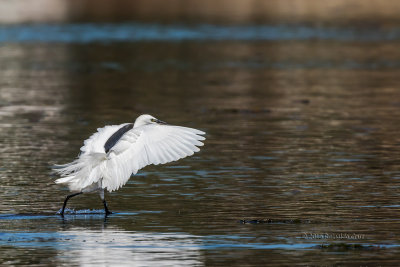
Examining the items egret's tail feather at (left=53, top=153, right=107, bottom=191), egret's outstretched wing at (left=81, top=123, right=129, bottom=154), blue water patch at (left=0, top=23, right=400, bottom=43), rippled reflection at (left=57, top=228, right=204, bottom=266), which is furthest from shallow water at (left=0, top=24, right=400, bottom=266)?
blue water patch at (left=0, top=23, right=400, bottom=43)

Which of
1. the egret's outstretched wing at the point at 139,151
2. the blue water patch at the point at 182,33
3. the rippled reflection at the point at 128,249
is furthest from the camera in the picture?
the blue water patch at the point at 182,33

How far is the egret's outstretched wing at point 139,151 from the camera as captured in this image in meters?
14.0

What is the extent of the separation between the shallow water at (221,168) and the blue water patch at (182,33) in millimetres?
17003

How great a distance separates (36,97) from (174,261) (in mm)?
20106

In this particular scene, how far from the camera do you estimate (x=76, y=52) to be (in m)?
50.4

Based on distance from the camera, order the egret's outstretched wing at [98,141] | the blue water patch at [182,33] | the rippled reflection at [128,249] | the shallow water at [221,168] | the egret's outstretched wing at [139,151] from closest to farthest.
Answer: the rippled reflection at [128,249] < the shallow water at [221,168] < the egret's outstretched wing at [139,151] < the egret's outstretched wing at [98,141] < the blue water patch at [182,33]

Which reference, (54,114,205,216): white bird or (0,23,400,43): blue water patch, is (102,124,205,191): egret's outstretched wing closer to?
(54,114,205,216): white bird

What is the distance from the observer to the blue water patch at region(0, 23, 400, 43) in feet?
192

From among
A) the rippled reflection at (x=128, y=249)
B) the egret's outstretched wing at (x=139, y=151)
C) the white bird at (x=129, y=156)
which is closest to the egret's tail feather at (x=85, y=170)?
the white bird at (x=129, y=156)

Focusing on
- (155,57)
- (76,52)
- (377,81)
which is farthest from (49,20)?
(377,81)

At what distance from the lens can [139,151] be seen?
1411 centimetres

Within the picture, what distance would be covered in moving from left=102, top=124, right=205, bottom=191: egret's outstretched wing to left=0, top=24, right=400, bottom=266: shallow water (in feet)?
1.89

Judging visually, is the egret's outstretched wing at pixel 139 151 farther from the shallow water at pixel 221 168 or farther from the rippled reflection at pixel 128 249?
the rippled reflection at pixel 128 249

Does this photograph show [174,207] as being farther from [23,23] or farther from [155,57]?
[23,23]
